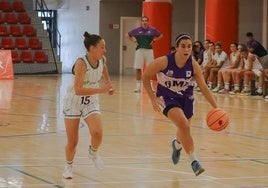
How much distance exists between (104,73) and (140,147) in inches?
91.3

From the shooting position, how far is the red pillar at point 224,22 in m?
22.5

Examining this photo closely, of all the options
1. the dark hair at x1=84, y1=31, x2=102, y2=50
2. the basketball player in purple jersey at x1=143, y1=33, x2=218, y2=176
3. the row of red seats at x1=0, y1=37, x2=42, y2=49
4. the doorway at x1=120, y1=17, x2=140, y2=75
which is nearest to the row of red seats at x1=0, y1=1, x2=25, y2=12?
the row of red seats at x1=0, y1=37, x2=42, y2=49

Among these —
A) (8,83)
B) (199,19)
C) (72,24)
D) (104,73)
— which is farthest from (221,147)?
(72,24)

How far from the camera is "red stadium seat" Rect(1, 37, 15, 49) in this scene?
30359 mm

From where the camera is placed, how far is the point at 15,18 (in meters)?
32.0

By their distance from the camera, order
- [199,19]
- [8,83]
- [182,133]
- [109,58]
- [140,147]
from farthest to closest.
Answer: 1. [109,58]
2. [199,19]
3. [8,83]
4. [140,147]
5. [182,133]

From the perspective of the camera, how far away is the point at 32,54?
3075 centimetres

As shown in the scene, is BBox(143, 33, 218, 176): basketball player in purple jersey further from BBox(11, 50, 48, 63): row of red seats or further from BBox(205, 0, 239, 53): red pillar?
BBox(11, 50, 48, 63): row of red seats

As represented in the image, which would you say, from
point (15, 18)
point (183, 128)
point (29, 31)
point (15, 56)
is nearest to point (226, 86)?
point (15, 56)

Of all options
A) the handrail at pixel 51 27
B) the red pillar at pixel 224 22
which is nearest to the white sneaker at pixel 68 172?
the red pillar at pixel 224 22

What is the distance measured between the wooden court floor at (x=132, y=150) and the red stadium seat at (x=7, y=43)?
14.3 m

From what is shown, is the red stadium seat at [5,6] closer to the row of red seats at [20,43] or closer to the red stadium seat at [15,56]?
the row of red seats at [20,43]

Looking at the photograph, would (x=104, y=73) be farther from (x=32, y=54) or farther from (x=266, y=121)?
(x=32, y=54)

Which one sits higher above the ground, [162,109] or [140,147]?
[162,109]
